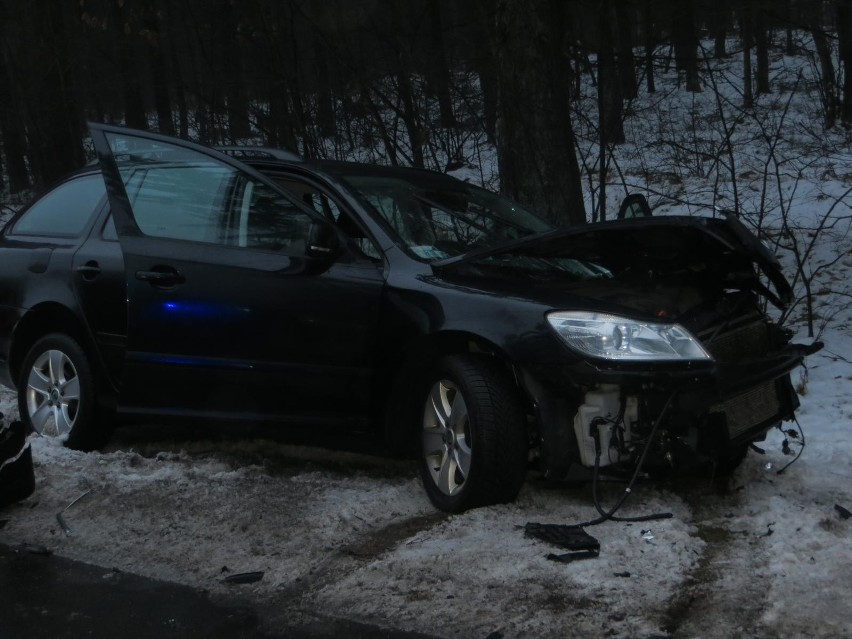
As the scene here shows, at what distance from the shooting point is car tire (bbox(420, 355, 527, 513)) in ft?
14.2

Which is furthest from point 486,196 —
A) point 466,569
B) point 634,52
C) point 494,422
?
point 634,52

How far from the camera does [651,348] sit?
164 inches

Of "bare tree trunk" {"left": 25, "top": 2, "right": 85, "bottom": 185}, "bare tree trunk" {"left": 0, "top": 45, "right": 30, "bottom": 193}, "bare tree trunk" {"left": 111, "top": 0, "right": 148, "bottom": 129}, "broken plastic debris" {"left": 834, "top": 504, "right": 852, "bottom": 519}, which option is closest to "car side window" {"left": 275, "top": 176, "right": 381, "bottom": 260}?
"broken plastic debris" {"left": 834, "top": 504, "right": 852, "bottom": 519}

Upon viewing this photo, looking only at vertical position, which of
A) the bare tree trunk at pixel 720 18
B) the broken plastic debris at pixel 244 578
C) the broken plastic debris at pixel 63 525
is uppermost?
the bare tree trunk at pixel 720 18

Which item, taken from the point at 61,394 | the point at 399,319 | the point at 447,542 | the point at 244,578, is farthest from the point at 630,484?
the point at 61,394

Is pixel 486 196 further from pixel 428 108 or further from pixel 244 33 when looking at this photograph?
pixel 244 33

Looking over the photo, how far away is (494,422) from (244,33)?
8.53 m

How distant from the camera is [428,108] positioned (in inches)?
410

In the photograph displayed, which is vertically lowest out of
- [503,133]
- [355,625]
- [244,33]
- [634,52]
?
[355,625]

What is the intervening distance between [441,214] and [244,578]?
7.74ft

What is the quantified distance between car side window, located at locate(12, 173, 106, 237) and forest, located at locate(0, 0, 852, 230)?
2.37m

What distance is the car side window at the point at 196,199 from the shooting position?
Answer: 204 inches

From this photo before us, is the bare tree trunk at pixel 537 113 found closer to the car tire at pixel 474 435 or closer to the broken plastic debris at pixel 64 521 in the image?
the car tire at pixel 474 435

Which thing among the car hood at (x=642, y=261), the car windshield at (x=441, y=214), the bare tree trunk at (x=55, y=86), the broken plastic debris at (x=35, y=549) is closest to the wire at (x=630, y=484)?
the car hood at (x=642, y=261)
